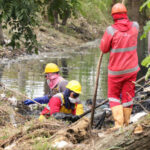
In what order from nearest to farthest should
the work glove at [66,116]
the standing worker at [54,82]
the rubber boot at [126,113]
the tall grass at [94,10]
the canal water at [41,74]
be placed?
the rubber boot at [126,113] < the work glove at [66,116] < the standing worker at [54,82] < the canal water at [41,74] < the tall grass at [94,10]

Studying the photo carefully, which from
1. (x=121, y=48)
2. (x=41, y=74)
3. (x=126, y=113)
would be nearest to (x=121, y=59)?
(x=121, y=48)

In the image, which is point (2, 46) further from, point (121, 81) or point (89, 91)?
point (121, 81)

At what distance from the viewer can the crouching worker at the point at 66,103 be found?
23.5 ft

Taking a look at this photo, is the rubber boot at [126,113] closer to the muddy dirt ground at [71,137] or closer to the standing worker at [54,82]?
the muddy dirt ground at [71,137]

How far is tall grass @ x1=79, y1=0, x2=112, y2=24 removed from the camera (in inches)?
1385

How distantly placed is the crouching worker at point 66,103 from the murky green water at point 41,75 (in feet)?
8.93

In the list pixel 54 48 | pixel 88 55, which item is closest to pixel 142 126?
pixel 88 55

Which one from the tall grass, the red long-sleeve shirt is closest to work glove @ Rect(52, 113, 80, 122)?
the red long-sleeve shirt

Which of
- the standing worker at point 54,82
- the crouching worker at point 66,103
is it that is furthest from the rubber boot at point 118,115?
the standing worker at point 54,82

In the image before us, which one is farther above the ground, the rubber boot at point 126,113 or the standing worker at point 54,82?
the standing worker at point 54,82

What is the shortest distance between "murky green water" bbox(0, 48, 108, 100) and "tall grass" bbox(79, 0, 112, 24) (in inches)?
501

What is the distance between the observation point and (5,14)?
8930 mm

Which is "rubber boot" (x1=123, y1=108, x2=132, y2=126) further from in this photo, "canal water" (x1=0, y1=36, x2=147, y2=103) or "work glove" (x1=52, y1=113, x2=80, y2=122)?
"canal water" (x1=0, y1=36, x2=147, y2=103)

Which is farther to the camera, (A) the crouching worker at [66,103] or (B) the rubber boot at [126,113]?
(A) the crouching worker at [66,103]
